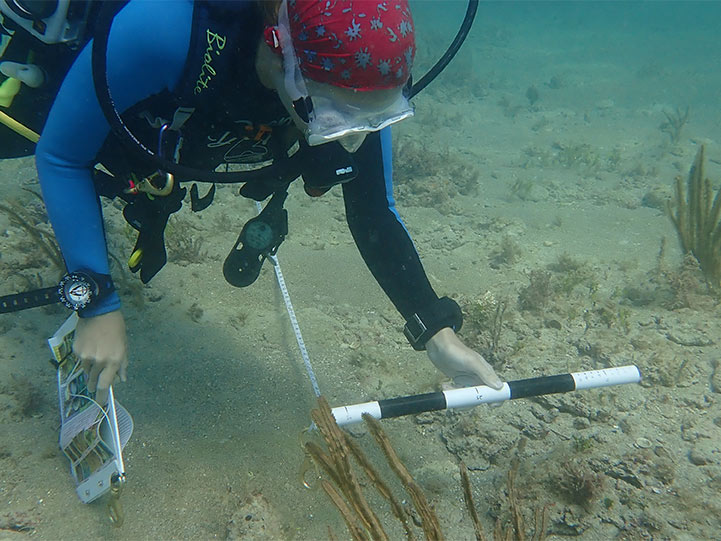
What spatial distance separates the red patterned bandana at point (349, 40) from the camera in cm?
154

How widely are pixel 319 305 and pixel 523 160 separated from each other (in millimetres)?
7181

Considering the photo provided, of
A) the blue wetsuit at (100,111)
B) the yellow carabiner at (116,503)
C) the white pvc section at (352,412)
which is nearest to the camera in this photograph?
the blue wetsuit at (100,111)

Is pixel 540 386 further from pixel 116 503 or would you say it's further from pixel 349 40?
pixel 116 503

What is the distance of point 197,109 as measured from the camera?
76.7 inches

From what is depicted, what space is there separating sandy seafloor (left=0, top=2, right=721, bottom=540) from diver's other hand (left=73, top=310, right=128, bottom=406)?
791 millimetres

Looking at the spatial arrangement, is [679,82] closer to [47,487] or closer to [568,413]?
[568,413]

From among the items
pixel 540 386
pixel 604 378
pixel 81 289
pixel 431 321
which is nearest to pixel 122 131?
pixel 81 289

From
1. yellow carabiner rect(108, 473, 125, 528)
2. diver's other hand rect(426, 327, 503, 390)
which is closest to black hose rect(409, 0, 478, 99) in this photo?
diver's other hand rect(426, 327, 503, 390)

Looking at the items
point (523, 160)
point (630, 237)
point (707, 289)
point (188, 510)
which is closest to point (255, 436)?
point (188, 510)

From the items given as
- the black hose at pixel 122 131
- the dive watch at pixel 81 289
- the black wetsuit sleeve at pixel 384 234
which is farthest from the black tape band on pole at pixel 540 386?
the dive watch at pixel 81 289

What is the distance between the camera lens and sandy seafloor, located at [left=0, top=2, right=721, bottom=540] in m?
2.36

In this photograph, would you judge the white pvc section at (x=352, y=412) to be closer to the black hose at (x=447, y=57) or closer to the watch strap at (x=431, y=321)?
the watch strap at (x=431, y=321)

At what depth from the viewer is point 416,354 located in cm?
370

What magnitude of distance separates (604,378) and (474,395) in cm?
83
